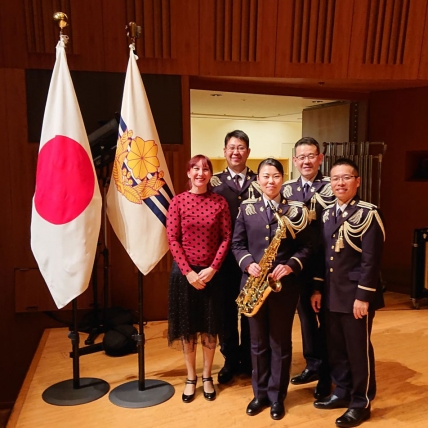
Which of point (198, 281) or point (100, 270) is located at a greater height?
point (198, 281)

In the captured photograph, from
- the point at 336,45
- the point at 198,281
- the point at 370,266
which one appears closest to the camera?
the point at 370,266

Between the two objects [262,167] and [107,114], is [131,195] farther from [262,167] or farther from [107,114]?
[107,114]

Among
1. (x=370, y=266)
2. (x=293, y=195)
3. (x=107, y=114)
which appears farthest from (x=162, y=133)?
(x=370, y=266)

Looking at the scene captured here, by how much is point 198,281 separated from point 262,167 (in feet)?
2.49

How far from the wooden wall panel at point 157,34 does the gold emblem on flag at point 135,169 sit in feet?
4.98

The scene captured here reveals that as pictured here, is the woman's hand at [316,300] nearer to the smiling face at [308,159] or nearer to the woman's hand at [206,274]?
the woman's hand at [206,274]

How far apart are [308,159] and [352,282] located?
82cm

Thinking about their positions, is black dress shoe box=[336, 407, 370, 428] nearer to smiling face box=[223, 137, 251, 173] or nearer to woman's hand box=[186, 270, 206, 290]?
woman's hand box=[186, 270, 206, 290]

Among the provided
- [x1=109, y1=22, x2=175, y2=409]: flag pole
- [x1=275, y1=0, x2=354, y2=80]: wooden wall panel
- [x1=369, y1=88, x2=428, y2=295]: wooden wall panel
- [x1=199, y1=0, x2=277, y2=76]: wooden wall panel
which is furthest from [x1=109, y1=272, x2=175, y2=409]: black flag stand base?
[x1=369, y1=88, x2=428, y2=295]: wooden wall panel

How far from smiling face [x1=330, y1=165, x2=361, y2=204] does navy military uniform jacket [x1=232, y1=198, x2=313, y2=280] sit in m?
0.23

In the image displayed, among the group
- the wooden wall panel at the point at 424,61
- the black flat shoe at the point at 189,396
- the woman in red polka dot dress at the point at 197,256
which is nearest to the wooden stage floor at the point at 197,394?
the black flat shoe at the point at 189,396

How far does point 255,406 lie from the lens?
2.71 m

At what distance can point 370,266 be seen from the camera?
247 centimetres

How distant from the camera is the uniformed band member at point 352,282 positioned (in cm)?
249
